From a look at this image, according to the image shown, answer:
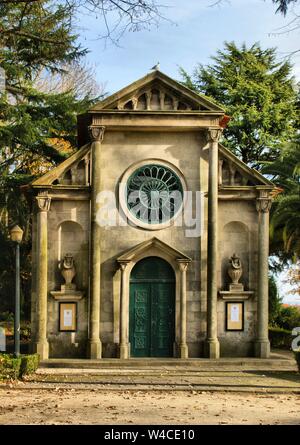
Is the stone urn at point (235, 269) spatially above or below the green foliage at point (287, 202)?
below

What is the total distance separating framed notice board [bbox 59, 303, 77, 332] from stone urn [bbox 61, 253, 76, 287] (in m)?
0.70

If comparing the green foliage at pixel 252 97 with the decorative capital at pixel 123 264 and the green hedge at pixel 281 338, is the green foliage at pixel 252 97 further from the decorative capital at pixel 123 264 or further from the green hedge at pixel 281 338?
the decorative capital at pixel 123 264

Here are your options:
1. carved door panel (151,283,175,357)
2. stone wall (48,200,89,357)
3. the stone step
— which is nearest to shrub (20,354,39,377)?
the stone step

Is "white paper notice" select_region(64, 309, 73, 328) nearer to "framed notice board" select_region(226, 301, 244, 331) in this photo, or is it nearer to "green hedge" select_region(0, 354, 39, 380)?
"green hedge" select_region(0, 354, 39, 380)

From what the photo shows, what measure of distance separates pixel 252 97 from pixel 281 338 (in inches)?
575

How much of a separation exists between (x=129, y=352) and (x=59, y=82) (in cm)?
2409

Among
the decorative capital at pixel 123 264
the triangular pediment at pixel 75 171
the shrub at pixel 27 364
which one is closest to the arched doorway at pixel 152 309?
the decorative capital at pixel 123 264

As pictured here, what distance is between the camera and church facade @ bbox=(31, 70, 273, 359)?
78.1 ft

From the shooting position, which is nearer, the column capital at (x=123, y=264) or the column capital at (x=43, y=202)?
the column capital at (x=123, y=264)

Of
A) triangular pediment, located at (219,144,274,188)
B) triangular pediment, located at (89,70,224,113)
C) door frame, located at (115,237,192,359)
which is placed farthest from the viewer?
triangular pediment, located at (219,144,274,188)

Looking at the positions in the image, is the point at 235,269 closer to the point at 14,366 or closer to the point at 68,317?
the point at 68,317

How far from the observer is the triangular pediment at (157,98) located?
24062mm

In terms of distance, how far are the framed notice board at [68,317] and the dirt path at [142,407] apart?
19.5ft
